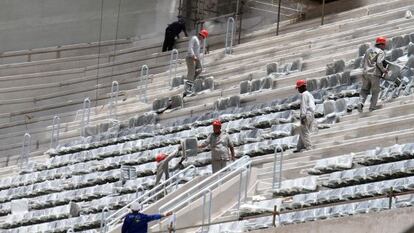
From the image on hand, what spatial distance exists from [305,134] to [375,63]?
142cm

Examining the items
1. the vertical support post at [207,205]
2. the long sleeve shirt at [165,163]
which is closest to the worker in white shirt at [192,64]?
the long sleeve shirt at [165,163]

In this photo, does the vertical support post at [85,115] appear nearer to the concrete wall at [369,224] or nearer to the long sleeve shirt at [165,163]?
the long sleeve shirt at [165,163]

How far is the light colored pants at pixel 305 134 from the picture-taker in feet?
74.7

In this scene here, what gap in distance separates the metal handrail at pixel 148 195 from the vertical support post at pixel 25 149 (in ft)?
27.2

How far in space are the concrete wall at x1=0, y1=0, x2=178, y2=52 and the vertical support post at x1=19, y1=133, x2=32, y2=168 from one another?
13.0 ft

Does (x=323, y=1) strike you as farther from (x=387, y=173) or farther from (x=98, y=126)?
(x=387, y=173)

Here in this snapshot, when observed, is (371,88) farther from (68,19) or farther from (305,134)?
(68,19)

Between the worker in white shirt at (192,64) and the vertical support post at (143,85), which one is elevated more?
the vertical support post at (143,85)

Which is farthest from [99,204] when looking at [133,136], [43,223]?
[133,136]

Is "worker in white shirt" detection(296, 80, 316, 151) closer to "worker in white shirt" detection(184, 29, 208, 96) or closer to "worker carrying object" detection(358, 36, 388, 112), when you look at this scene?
"worker carrying object" detection(358, 36, 388, 112)

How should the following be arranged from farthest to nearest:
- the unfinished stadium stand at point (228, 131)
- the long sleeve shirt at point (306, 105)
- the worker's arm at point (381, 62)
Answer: the worker's arm at point (381, 62) < the long sleeve shirt at point (306, 105) < the unfinished stadium stand at point (228, 131)

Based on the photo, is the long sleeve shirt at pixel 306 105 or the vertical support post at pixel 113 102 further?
the vertical support post at pixel 113 102

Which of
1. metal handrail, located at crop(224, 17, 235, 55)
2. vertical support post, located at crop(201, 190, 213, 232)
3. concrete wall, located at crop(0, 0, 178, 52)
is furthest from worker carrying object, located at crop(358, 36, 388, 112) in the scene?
concrete wall, located at crop(0, 0, 178, 52)

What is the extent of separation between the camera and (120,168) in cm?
2694
